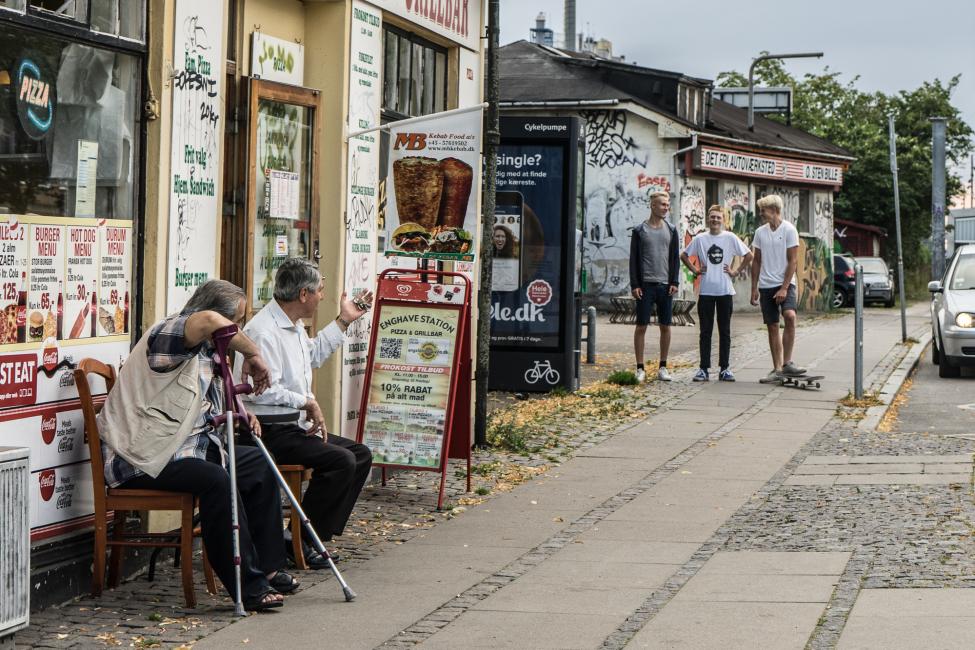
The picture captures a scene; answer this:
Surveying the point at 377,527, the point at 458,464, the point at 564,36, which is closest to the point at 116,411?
the point at 377,527

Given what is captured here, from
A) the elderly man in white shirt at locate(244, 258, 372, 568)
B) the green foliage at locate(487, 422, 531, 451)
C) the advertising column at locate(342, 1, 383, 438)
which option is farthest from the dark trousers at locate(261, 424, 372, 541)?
the green foliage at locate(487, 422, 531, 451)

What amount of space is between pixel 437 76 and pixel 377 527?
14.2 feet

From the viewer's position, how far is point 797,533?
26.0ft

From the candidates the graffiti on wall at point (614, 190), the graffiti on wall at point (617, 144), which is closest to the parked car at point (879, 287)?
the graffiti on wall at point (614, 190)

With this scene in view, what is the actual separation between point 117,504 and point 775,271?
10333 mm

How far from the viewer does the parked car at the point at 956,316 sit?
17.4m

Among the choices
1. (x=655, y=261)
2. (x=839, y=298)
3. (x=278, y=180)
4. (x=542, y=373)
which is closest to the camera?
(x=278, y=180)

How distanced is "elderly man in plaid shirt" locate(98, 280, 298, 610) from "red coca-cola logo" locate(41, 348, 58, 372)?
294mm

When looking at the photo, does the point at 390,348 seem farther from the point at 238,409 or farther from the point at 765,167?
the point at 765,167

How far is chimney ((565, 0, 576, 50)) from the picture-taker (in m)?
69.8

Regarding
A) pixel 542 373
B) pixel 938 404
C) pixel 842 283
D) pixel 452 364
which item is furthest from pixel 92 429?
pixel 842 283

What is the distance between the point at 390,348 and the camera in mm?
9367

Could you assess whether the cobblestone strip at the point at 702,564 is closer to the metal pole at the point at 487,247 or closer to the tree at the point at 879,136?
the metal pole at the point at 487,247

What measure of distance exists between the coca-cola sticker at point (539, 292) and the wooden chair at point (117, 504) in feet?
26.8
